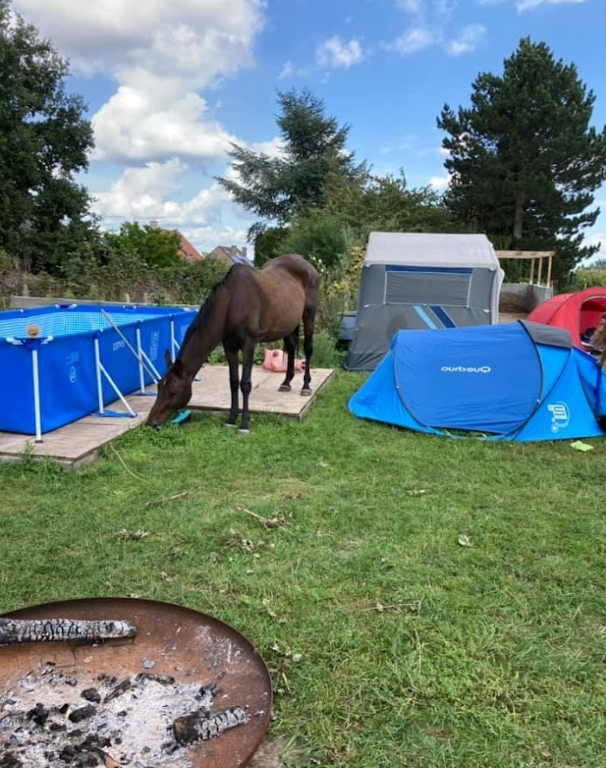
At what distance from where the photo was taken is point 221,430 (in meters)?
5.32

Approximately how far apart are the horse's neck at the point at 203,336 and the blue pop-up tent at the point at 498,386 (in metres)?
1.86

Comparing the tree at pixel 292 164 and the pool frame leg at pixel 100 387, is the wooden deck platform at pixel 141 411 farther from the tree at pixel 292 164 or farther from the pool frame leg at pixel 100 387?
the tree at pixel 292 164

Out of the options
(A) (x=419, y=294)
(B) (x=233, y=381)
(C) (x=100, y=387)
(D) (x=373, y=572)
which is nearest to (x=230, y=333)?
(B) (x=233, y=381)

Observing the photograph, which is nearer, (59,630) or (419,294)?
(59,630)

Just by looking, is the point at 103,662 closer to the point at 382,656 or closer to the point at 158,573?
the point at 158,573

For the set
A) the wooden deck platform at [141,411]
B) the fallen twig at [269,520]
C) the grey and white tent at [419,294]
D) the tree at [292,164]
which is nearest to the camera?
the fallen twig at [269,520]

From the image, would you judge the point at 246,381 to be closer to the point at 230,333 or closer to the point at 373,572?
the point at 230,333

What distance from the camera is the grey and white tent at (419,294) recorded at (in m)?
8.84

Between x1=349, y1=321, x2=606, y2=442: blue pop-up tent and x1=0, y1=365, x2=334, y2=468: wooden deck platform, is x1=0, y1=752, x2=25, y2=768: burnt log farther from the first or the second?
x1=349, y1=321, x2=606, y2=442: blue pop-up tent

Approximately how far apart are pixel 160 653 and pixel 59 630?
14.8 inches

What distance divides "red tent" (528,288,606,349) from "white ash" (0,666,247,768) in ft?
29.5

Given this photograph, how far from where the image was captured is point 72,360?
510cm

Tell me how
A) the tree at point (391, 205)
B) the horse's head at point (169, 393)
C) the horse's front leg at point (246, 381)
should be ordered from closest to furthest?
1. the horse's head at point (169, 393)
2. the horse's front leg at point (246, 381)
3. the tree at point (391, 205)

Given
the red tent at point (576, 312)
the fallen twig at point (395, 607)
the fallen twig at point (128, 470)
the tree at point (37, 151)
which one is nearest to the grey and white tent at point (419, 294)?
the red tent at point (576, 312)
